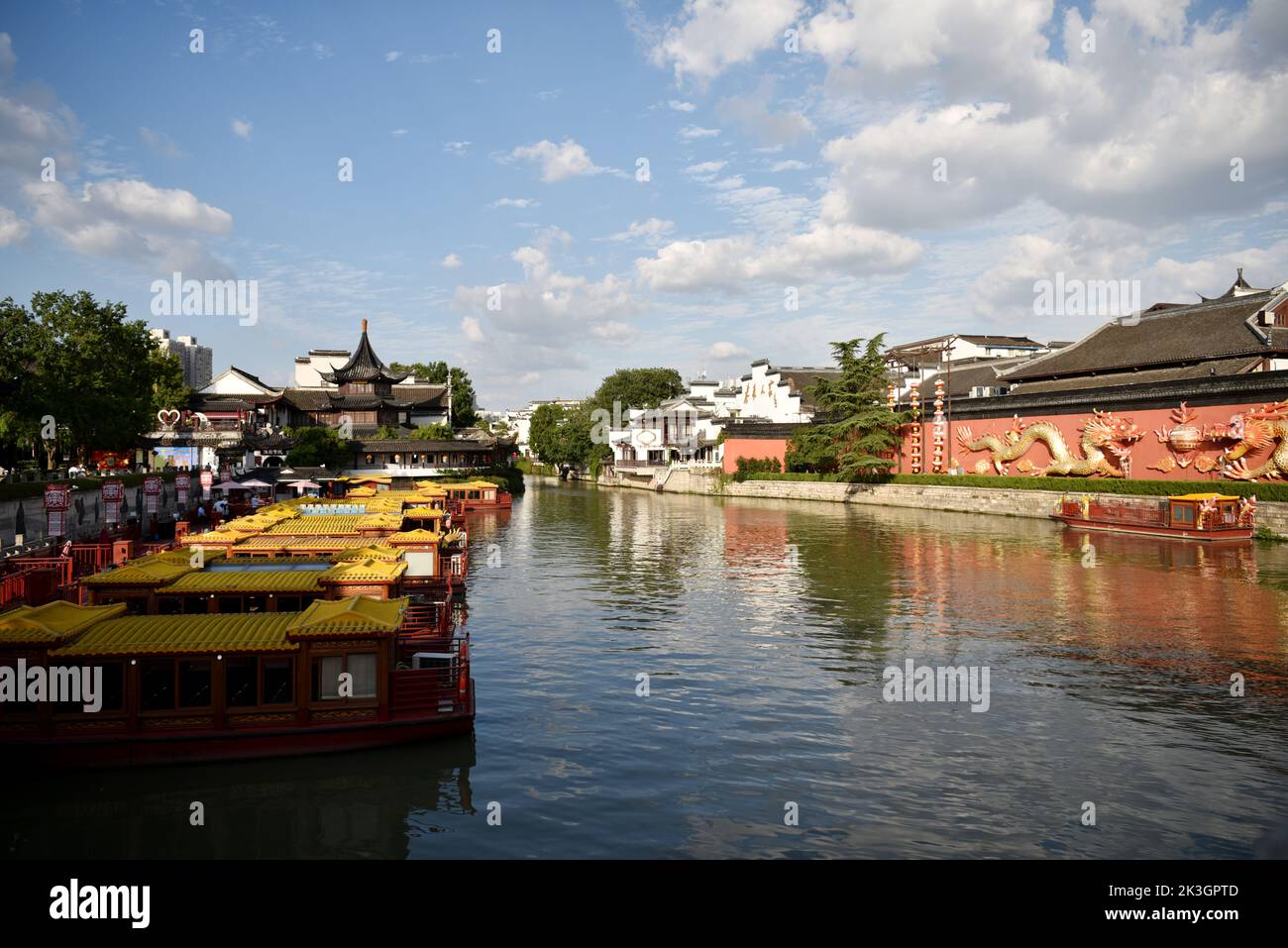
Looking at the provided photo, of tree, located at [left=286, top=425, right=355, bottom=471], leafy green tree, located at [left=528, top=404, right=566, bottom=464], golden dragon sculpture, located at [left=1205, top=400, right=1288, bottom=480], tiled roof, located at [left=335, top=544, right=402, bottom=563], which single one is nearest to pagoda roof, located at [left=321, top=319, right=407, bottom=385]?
tree, located at [left=286, top=425, right=355, bottom=471]

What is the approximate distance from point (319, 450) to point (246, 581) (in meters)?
46.0

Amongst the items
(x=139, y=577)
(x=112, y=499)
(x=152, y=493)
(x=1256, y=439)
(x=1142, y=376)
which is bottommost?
(x=139, y=577)

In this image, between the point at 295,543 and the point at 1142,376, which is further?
the point at 1142,376

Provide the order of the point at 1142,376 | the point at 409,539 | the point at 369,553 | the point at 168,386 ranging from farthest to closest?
the point at 168,386, the point at 1142,376, the point at 409,539, the point at 369,553

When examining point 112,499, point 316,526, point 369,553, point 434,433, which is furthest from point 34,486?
point 434,433

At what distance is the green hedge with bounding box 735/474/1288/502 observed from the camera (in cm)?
3509

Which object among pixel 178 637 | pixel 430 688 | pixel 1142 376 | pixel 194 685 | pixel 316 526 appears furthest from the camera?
pixel 1142 376

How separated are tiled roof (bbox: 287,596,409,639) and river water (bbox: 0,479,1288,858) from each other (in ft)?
6.34

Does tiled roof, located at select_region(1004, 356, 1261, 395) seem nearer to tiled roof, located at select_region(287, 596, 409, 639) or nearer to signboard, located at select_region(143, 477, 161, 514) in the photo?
tiled roof, located at select_region(287, 596, 409, 639)

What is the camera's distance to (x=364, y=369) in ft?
249

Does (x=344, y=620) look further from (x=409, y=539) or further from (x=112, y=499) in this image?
(x=112, y=499)

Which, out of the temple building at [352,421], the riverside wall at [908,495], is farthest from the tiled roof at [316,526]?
the riverside wall at [908,495]

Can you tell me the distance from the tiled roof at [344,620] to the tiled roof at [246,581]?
12.0 feet
